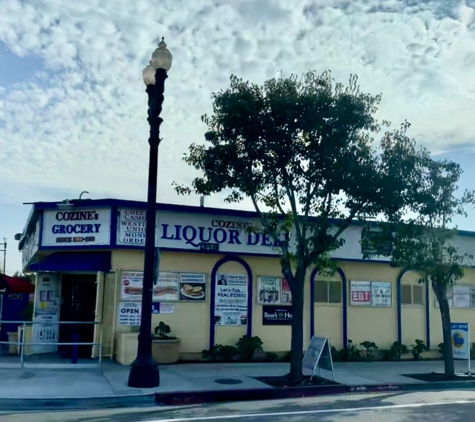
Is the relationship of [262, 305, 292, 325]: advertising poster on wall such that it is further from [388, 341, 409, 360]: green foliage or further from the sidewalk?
[388, 341, 409, 360]: green foliage

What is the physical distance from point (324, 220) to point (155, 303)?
5.53 m

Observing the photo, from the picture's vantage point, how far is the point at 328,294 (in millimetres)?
18250

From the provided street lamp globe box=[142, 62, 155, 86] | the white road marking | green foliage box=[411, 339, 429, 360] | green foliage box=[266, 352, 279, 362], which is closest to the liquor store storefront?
green foliage box=[266, 352, 279, 362]

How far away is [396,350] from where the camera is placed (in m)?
18.1

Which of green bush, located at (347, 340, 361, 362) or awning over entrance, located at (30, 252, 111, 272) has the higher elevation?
awning over entrance, located at (30, 252, 111, 272)

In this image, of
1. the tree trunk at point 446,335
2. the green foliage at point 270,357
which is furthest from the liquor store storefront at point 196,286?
the tree trunk at point 446,335

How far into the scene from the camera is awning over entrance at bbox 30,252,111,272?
15.3m

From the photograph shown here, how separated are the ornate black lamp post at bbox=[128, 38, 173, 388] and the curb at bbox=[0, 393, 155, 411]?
2.82 feet

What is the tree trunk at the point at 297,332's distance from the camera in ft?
42.8

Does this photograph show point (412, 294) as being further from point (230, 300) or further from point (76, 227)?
point (76, 227)

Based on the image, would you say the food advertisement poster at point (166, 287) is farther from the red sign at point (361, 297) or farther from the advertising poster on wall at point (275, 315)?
the red sign at point (361, 297)

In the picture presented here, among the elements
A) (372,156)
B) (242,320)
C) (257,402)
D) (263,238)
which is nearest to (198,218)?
(263,238)

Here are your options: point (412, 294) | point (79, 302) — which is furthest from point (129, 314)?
point (412, 294)

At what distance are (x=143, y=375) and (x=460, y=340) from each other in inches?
341
